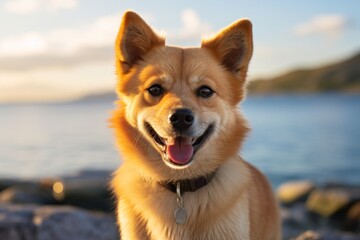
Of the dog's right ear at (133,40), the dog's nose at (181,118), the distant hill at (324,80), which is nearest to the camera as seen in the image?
the dog's nose at (181,118)

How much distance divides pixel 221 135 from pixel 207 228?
813 mm

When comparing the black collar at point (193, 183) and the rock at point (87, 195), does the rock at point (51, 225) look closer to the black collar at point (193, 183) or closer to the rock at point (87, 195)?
the black collar at point (193, 183)

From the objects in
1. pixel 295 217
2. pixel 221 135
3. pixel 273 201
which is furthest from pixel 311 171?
pixel 221 135

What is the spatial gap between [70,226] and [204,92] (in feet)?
9.39

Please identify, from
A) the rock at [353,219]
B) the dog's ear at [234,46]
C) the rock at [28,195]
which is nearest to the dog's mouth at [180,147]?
the dog's ear at [234,46]

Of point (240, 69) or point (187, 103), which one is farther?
point (240, 69)

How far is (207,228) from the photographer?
13.4 ft

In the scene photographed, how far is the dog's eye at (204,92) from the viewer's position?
418 cm

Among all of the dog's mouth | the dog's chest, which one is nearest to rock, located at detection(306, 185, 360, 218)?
the dog's chest

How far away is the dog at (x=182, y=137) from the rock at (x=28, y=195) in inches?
261

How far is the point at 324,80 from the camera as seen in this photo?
154m

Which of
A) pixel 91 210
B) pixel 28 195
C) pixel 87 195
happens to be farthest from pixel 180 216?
pixel 28 195

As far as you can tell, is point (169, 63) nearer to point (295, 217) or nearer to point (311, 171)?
point (295, 217)

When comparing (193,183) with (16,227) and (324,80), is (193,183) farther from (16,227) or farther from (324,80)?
(324,80)
